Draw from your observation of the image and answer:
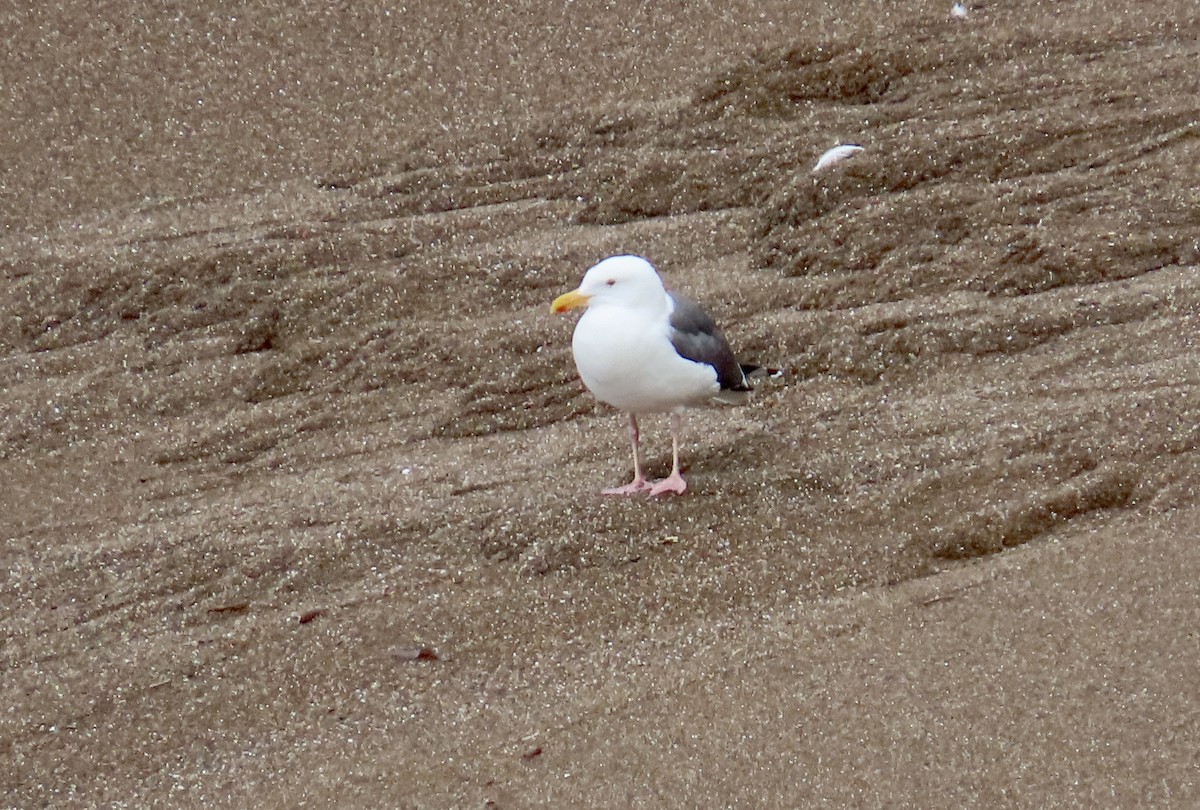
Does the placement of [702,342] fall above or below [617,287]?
below

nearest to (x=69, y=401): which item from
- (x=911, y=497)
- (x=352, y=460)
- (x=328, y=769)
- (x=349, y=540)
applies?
(x=352, y=460)

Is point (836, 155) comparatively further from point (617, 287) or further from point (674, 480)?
point (674, 480)

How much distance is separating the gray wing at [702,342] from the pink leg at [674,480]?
19 cm

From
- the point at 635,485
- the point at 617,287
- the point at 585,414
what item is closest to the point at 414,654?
the point at 635,485

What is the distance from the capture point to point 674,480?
372 centimetres

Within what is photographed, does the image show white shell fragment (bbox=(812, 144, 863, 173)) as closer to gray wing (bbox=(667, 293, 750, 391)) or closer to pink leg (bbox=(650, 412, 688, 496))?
gray wing (bbox=(667, 293, 750, 391))

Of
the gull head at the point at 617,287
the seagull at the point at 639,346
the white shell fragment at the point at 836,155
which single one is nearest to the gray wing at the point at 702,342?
the seagull at the point at 639,346

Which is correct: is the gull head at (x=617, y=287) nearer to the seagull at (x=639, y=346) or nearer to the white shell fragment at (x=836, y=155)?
the seagull at (x=639, y=346)

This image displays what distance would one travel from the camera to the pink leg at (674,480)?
12.1ft

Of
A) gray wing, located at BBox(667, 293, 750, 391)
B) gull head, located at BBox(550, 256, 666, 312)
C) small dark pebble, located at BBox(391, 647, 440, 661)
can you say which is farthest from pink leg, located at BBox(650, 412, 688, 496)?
small dark pebble, located at BBox(391, 647, 440, 661)

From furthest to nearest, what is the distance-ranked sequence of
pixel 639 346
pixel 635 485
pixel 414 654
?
pixel 635 485
pixel 639 346
pixel 414 654

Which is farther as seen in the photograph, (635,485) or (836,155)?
(836,155)

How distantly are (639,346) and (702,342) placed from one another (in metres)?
0.29

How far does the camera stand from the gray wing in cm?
370
